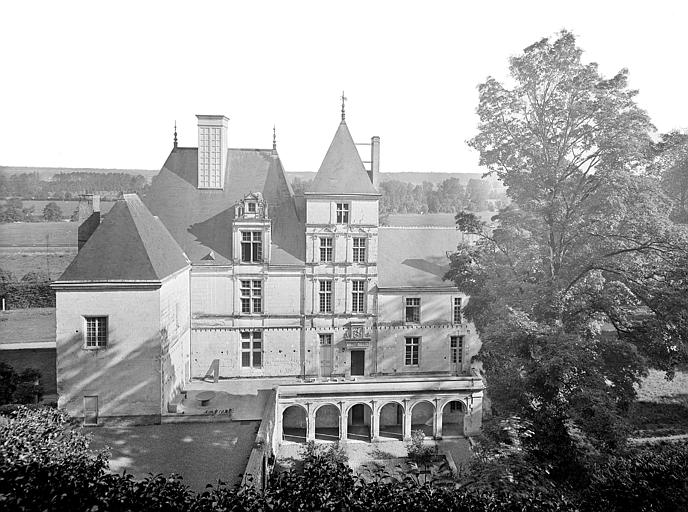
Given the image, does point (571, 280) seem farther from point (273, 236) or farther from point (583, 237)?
point (273, 236)

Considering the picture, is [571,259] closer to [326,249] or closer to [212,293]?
[326,249]

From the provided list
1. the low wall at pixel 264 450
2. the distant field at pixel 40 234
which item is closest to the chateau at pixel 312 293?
the low wall at pixel 264 450

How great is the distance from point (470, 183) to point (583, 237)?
9288 mm

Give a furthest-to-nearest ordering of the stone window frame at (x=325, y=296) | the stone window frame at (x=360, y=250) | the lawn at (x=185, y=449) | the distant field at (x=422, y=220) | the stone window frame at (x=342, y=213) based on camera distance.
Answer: the distant field at (x=422, y=220) → the stone window frame at (x=325, y=296) → the stone window frame at (x=360, y=250) → the stone window frame at (x=342, y=213) → the lawn at (x=185, y=449)

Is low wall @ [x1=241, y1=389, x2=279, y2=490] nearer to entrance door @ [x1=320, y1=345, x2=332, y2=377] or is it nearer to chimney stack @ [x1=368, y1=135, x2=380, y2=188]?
entrance door @ [x1=320, y1=345, x2=332, y2=377]

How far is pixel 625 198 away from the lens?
11898 mm

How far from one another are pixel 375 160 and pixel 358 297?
5.74 metres

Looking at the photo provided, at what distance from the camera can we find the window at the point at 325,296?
20.3m

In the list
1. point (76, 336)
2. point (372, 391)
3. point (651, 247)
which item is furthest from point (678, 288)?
point (76, 336)

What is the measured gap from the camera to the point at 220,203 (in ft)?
67.8

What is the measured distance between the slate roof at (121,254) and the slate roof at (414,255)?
859 centimetres

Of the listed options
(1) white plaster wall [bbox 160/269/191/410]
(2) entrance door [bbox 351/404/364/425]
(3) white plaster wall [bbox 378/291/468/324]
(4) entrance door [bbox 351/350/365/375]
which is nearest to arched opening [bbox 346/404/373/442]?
(2) entrance door [bbox 351/404/364/425]

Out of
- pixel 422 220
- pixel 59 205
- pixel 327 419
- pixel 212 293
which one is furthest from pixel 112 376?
pixel 59 205

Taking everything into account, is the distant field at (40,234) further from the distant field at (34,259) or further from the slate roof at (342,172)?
the slate roof at (342,172)
